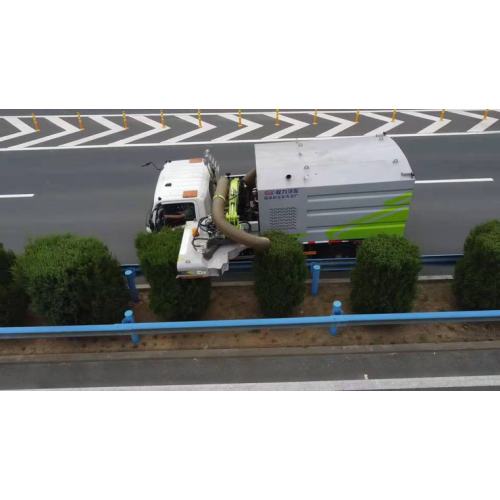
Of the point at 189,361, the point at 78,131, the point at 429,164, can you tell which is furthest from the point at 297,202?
the point at 78,131

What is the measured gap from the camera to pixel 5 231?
11.9 m

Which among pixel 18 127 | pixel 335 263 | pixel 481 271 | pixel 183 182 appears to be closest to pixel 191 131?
pixel 183 182

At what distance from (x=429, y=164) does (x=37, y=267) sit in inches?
538

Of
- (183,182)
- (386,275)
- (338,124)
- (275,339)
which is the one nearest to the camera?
(386,275)

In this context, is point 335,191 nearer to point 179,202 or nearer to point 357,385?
point 179,202

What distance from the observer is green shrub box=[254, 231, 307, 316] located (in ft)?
24.6

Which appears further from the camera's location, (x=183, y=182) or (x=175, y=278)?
(x=183, y=182)

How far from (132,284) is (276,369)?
3.97 meters

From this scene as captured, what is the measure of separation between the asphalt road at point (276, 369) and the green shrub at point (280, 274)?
3.45 feet

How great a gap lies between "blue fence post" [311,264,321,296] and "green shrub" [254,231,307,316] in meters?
0.78

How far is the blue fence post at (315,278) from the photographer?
854 cm

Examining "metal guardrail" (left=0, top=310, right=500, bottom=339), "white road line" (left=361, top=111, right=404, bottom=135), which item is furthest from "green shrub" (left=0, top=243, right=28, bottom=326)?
"white road line" (left=361, top=111, right=404, bottom=135)

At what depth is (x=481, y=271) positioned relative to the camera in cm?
757

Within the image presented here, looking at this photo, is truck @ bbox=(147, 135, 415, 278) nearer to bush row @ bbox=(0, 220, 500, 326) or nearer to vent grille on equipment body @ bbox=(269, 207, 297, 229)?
vent grille on equipment body @ bbox=(269, 207, 297, 229)
